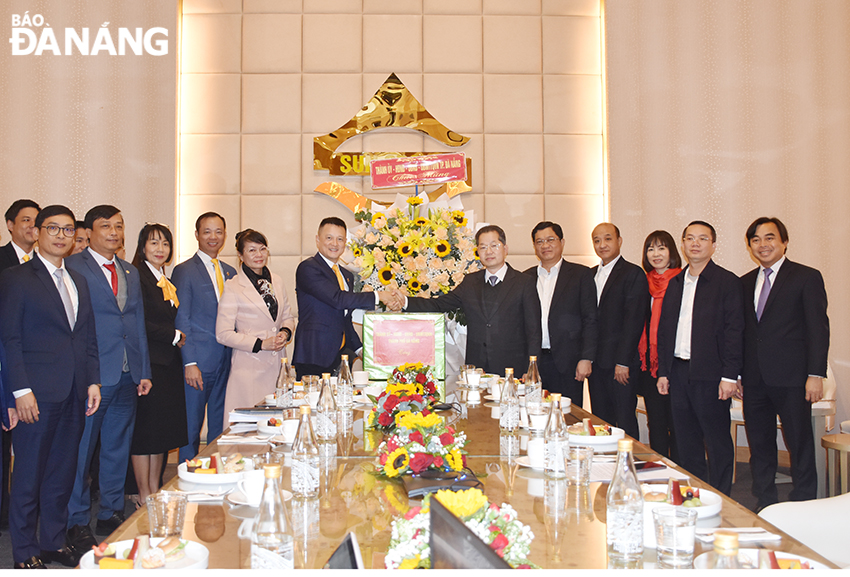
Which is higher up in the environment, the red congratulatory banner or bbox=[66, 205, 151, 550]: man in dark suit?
the red congratulatory banner

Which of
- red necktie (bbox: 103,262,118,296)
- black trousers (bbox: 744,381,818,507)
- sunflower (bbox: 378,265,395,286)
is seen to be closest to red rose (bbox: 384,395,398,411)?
sunflower (bbox: 378,265,395,286)

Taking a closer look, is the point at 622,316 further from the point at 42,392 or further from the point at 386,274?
the point at 42,392

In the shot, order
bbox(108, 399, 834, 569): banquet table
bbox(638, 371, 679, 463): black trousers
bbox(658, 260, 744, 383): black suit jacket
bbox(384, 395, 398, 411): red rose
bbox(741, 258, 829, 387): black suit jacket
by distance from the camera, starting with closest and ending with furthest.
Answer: bbox(108, 399, 834, 569): banquet table < bbox(384, 395, 398, 411): red rose < bbox(741, 258, 829, 387): black suit jacket < bbox(658, 260, 744, 383): black suit jacket < bbox(638, 371, 679, 463): black trousers

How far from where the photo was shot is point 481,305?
3.80 meters

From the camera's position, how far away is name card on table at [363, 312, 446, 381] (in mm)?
3014

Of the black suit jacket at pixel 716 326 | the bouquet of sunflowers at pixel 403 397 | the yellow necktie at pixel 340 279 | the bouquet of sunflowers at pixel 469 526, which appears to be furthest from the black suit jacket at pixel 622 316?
the bouquet of sunflowers at pixel 469 526

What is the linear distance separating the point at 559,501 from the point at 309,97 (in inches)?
184

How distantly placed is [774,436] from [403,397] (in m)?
2.56

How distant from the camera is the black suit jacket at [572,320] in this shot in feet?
13.0

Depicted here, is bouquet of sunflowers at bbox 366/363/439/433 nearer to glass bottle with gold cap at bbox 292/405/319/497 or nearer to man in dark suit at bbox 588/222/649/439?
glass bottle with gold cap at bbox 292/405/319/497

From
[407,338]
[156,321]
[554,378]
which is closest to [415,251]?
[407,338]

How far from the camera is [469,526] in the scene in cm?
94

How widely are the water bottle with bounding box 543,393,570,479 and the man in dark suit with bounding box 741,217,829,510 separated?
234 cm

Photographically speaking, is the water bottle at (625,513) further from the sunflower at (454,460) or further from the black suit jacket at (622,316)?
the black suit jacket at (622,316)
